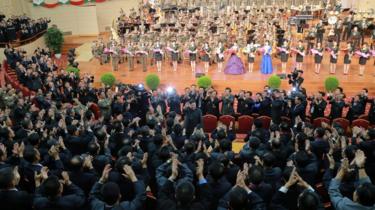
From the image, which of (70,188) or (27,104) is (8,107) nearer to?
(27,104)

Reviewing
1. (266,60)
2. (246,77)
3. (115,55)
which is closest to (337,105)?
(246,77)

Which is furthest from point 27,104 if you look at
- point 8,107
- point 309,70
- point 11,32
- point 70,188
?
point 309,70

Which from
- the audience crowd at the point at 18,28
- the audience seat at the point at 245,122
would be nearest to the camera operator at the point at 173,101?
the audience seat at the point at 245,122

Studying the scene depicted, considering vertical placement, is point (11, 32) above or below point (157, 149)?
above

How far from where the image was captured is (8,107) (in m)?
10.9

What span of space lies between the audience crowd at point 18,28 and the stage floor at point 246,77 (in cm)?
386

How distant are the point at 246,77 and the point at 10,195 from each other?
12.5 metres

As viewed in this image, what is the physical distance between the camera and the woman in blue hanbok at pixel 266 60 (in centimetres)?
1622

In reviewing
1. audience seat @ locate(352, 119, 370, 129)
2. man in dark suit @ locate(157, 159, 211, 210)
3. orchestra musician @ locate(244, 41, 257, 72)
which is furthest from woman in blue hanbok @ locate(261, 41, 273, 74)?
man in dark suit @ locate(157, 159, 211, 210)

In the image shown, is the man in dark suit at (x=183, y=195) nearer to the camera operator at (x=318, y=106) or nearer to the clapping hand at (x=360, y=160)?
the clapping hand at (x=360, y=160)

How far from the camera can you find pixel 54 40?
21719 mm

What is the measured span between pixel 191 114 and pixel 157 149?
423 cm

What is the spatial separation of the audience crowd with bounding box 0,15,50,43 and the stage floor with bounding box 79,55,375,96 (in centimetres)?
386

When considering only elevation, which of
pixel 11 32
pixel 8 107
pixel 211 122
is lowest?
pixel 211 122
